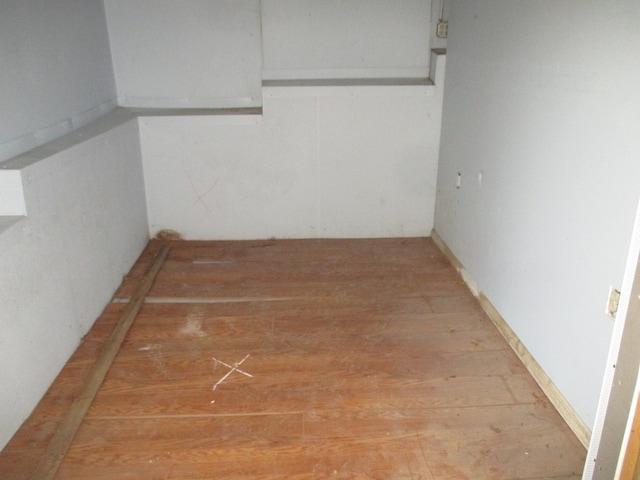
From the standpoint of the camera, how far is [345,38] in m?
3.57

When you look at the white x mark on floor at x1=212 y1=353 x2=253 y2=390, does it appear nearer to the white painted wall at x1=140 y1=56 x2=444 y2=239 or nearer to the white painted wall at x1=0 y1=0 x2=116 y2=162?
the white painted wall at x1=0 y1=0 x2=116 y2=162

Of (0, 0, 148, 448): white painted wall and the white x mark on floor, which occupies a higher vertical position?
(0, 0, 148, 448): white painted wall

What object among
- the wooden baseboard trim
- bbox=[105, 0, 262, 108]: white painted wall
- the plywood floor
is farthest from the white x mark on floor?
bbox=[105, 0, 262, 108]: white painted wall

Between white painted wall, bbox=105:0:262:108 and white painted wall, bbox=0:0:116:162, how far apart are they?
0.64ft

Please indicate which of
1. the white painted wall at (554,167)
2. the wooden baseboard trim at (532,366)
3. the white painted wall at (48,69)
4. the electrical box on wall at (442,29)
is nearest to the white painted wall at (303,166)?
the electrical box on wall at (442,29)

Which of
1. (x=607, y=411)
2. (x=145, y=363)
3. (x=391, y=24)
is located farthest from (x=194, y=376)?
(x=391, y=24)

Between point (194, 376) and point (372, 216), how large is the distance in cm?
201

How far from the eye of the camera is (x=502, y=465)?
1782mm

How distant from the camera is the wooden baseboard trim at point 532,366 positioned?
1.90m

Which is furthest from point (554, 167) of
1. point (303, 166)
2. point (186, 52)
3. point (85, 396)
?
point (186, 52)

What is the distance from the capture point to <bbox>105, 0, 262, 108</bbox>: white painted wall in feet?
11.5

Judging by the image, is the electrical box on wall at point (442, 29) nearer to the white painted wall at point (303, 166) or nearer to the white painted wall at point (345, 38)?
the white painted wall at point (345, 38)

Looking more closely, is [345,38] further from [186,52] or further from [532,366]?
[532,366]

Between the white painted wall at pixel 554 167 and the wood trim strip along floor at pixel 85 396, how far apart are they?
1889 mm
